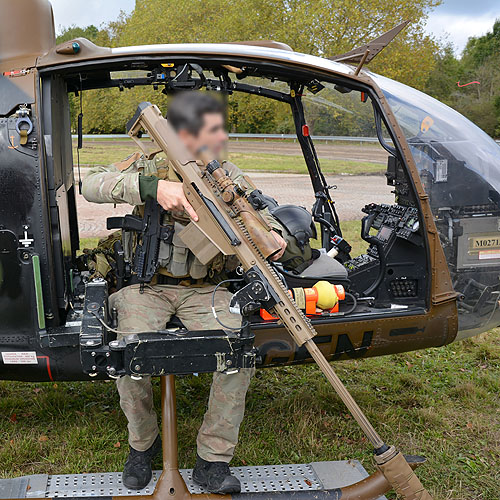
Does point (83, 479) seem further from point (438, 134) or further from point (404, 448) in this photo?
point (438, 134)

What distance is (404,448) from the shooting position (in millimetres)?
3350

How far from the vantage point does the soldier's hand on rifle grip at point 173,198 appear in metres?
2.54

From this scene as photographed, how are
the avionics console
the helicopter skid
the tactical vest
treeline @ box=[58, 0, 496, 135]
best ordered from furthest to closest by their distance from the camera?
treeline @ box=[58, 0, 496, 135] < the avionics console < the tactical vest < the helicopter skid

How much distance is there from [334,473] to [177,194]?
172 centimetres

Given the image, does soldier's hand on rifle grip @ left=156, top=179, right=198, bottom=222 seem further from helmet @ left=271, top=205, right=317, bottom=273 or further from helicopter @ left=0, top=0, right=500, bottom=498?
helmet @ left=271, top=205, right=317, bottom=273

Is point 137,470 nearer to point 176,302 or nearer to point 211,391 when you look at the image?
point 211,391

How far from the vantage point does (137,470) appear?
2.82 meters

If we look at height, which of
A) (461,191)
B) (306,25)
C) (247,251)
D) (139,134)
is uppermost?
(306,25)

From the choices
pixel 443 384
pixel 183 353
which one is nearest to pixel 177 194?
pixel 183 353

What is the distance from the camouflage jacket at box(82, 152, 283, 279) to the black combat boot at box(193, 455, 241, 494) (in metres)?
0.96

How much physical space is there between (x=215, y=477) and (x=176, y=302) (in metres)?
0.91

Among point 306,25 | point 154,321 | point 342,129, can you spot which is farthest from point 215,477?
point 306,25

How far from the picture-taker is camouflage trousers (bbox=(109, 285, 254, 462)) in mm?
2770

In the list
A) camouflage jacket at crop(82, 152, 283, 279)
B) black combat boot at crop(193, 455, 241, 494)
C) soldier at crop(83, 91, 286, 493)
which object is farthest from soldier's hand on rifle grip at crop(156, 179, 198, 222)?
black combat boot at crop(193, 455, 241, 494)
